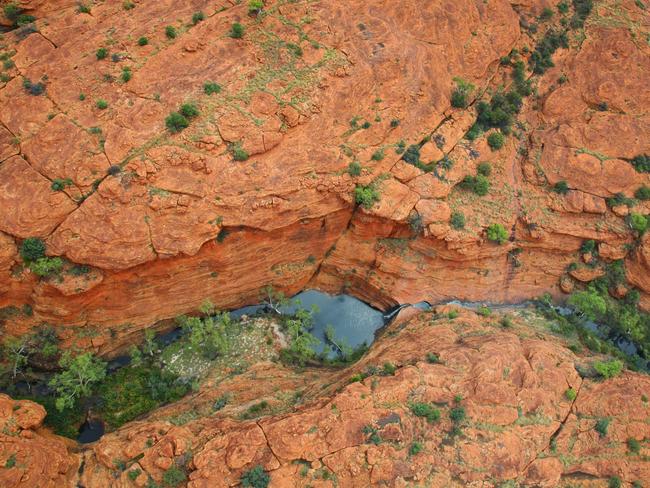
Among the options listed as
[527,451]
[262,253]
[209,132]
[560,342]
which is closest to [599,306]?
[560,342]

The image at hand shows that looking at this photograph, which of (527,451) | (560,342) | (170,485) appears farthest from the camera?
(560,342)

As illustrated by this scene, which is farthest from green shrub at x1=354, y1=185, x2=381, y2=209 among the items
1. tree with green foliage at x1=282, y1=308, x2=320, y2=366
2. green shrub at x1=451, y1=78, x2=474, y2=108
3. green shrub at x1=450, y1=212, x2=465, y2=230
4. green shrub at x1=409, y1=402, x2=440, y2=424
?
green shrub at x1=409, y1=402, x2=440, y2=424

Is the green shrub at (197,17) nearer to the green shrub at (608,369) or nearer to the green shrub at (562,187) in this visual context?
the green shrub at (562,187)

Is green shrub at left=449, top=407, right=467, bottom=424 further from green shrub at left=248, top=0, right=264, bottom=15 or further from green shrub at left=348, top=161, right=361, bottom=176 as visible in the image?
green shrub at left=248, top=0, right=264, bottom=15

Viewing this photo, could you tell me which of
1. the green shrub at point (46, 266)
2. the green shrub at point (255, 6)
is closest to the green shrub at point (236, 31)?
the green shrub at point (255, 6)

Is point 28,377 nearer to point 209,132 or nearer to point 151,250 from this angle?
point 151,250

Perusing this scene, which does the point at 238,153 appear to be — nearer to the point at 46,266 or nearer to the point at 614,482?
the point at 46,266

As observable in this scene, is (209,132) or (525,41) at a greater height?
(525,41)

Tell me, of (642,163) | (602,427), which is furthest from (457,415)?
(642,163)
